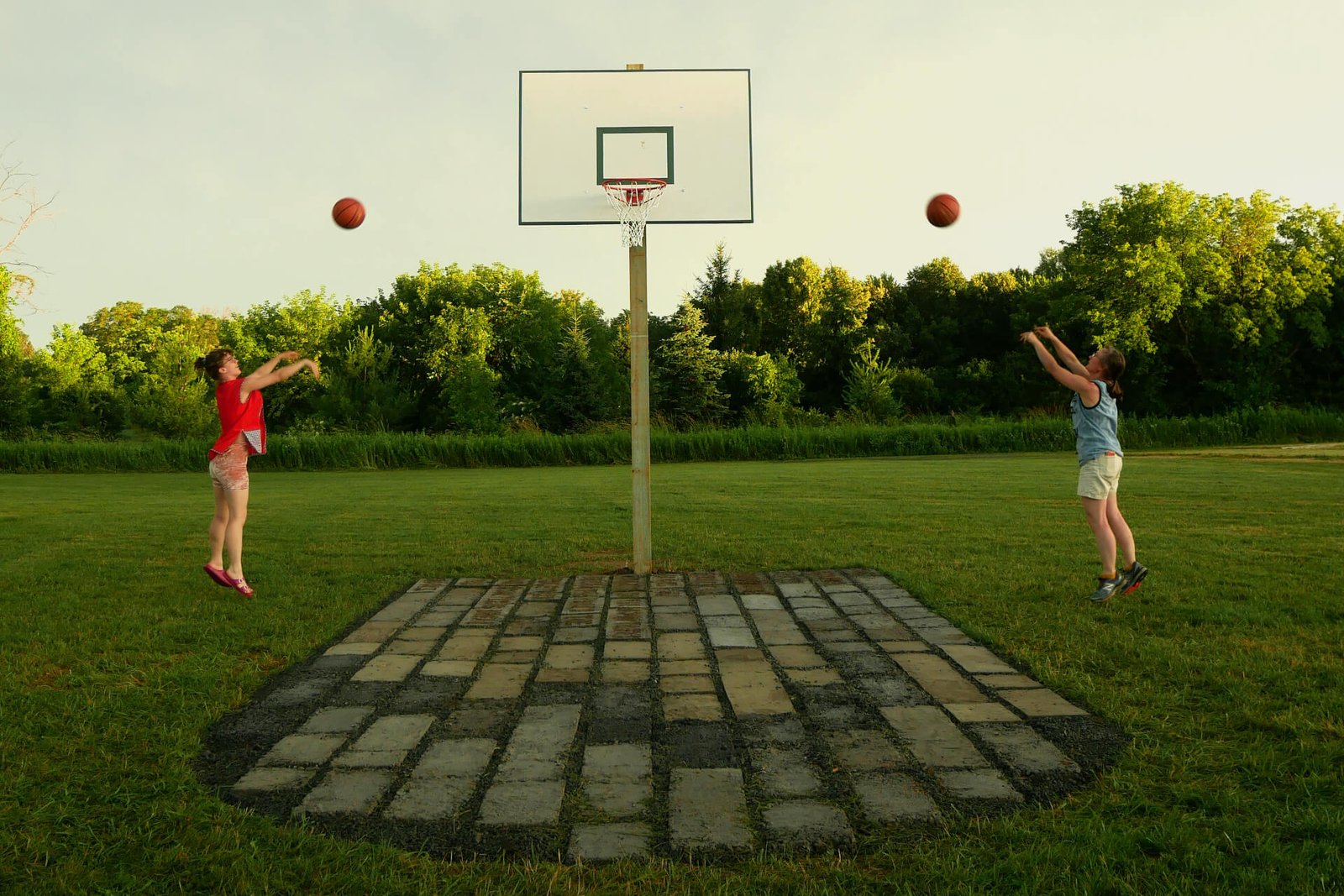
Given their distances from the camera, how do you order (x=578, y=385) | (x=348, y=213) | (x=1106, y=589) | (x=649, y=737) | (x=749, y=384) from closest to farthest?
(x=649, y=737)
(x=1106, y=589)
(x=348, y=213)
(x=749, y=384)
(x=578, y=385)

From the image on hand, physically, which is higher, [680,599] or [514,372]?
[514,372]

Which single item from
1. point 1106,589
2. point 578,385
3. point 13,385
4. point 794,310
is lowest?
point 1106,589

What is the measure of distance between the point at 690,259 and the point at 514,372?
11.1 meters

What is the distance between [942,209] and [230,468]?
6.02 metres

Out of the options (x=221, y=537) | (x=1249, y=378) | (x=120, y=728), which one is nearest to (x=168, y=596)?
(x=221, y=537)

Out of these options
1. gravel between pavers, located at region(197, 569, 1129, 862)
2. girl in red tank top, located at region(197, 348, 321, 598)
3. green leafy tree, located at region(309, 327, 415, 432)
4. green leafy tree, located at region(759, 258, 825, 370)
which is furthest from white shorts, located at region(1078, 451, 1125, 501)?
green leafy tree, located at region(759, 258, 825, 370)

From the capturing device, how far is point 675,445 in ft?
83.0

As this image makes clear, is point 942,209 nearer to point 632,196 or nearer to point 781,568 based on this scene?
point 632,196

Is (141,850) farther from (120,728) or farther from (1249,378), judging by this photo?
(1249,378)

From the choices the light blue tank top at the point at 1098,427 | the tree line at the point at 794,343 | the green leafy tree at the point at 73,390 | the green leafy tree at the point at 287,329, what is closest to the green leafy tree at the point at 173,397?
the tree line at the point at 794,343

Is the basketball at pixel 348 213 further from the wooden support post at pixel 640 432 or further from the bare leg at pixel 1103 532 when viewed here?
the bare leg at pixel 1103 532

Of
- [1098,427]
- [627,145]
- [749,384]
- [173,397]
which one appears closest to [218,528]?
[627,145]

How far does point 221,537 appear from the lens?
6.37 meters

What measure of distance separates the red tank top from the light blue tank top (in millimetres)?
5305
